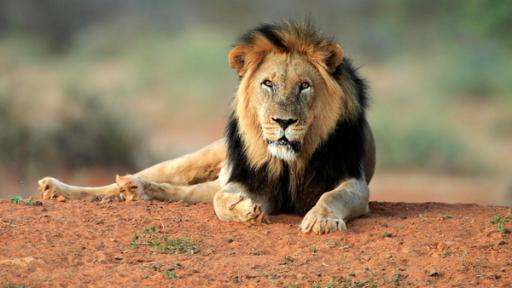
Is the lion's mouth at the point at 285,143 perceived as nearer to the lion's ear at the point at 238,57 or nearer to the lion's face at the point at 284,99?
the lion's face at the point at 284,99

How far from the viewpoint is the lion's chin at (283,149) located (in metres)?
7.76

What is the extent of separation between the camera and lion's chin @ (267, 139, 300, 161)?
7.76m

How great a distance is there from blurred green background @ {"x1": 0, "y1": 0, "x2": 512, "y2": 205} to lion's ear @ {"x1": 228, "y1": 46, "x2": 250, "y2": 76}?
356 inches

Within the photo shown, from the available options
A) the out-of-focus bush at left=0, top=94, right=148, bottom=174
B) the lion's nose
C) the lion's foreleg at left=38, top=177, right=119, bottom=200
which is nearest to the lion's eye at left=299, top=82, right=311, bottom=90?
the lion's nose

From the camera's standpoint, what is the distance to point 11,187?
61.9 ft

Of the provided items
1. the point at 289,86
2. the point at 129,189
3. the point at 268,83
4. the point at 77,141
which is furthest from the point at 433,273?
the point at 77,141

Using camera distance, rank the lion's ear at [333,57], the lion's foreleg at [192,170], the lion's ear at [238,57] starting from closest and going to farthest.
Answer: the lion's ear at [333,57] < the lion's ear at [238,57] < the lion's foreleg at [192,170]

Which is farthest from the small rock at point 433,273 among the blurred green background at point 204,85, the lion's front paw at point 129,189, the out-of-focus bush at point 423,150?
the out-of-focus bush at point 423,150

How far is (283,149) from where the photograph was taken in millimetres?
7766

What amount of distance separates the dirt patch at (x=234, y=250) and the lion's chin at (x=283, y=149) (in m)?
0.44

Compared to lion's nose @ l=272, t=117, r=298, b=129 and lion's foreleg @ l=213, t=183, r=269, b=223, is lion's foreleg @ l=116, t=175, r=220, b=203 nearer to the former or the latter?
lion's foreleg @ l=213, t=183, r=269, b=223

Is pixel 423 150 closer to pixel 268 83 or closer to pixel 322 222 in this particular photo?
pixel 268 83

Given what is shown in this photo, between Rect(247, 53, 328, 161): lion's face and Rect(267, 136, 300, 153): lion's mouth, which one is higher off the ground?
Rect(247, 53, 328, 161): lion's face

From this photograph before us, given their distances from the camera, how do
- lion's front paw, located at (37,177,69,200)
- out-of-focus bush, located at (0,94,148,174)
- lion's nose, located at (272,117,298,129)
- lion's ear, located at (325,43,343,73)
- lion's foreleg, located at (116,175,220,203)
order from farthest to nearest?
out-of-focus bush, located at (0,94,148,174)
lion's foreleg, located at (116,175,220,203)
lion's front paw, located at (37,177,69,200)
lion's ear, located at (325,43,343,73)
lion's nose, located at (272,117,298,129)
